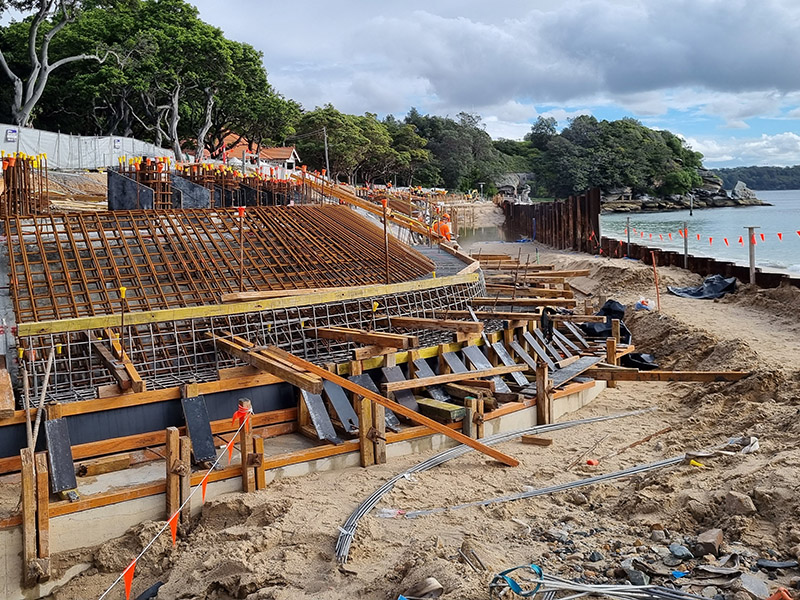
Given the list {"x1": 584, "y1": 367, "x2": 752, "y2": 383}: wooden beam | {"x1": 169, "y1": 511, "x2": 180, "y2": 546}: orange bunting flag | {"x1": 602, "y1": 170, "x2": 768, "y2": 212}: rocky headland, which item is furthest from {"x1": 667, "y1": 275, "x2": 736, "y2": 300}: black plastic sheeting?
{"x1": 602, "y1": 170, "x2": 768, "y2": 212}: rocky headland

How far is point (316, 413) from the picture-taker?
31.9ft

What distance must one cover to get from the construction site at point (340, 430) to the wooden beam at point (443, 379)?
0.12 feet

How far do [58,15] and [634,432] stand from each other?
37578 mm

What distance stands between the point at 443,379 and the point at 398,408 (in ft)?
5.70

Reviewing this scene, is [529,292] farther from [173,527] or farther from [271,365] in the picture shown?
[173,527]

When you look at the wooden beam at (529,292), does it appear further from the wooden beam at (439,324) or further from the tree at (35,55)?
the tree at (35,55)

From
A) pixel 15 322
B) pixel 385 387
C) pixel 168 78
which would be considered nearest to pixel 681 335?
pixel 385 387

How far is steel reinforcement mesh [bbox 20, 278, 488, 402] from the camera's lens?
945 centimetres

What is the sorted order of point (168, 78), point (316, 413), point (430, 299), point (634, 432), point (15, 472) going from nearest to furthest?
point (15, 472) < point (316, 413) < point (634, 432) < point (430, 299) < point (168, 78)

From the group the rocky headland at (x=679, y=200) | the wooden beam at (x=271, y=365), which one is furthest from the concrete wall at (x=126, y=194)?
the rocky headland at (x=679, y=200)

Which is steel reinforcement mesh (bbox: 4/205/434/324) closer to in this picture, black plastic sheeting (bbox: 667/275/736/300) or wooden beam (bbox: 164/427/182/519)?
wooden beam (bbox: 164/427/182/519)

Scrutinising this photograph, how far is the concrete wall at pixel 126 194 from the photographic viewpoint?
15.3 metres

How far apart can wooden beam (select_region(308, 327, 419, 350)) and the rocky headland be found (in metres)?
93.0

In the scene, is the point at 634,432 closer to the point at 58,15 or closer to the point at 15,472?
the point at 15,472
